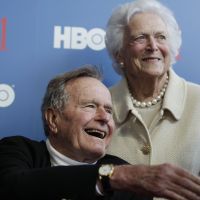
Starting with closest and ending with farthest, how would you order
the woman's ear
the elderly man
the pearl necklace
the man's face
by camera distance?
1. the elderly man
2. the man's face
3. the pearl necklace
4. the woman's ear

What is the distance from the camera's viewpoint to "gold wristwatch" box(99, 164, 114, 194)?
3.84ft

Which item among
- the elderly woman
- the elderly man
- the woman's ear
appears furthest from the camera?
the woman's ear

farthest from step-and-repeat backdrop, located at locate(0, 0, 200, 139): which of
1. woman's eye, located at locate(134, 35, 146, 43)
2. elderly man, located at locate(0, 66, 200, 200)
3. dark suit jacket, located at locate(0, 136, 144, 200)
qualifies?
dark suit jacket, located at locate(0, 136, 144, 200)

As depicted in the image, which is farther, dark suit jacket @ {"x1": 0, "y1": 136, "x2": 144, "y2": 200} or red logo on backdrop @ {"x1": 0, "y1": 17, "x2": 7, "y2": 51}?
red logo on backdrop @ {"x1": 0, "y1": 17, "x2": 7, "y2": 51}

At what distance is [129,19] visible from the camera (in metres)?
1.91

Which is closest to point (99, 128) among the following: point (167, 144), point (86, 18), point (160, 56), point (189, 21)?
point (167, 144)

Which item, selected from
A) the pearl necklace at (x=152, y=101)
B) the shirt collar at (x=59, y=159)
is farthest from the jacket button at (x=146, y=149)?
the shirt collar at (x=59, y=159)

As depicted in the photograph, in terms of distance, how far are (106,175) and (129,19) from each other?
35.5 inches

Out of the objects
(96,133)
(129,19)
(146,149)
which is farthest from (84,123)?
(129,19)

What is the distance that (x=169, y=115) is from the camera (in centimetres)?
183

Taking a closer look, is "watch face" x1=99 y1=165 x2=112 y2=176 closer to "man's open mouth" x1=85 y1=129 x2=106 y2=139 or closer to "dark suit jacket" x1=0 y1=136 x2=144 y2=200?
"dark suit jacket" x1=0 y1=136 x2=144 y2=200

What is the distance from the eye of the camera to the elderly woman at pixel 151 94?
1774 millimetres

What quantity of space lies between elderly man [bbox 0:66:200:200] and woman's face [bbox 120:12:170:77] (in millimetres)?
237

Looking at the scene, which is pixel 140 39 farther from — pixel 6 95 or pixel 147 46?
pixel 6 95
